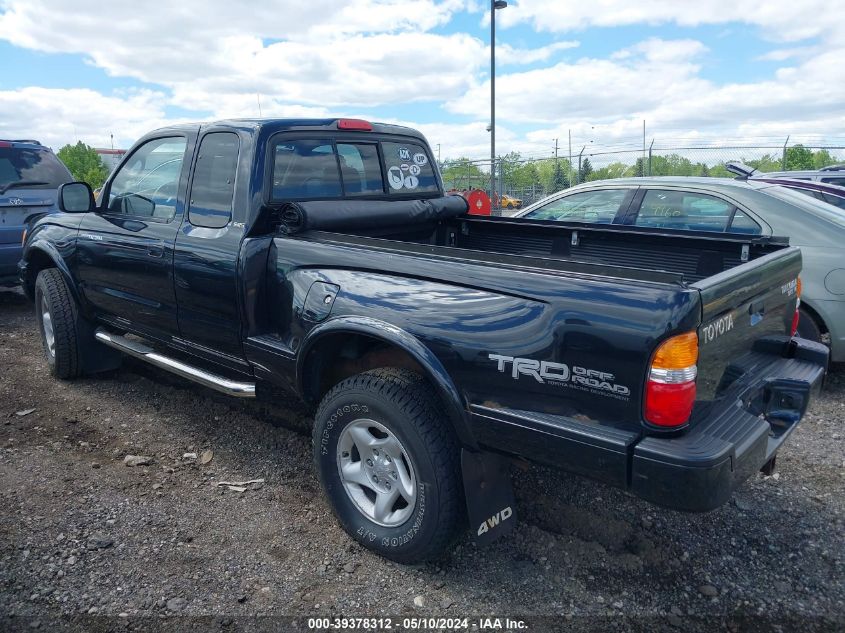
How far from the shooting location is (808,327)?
476 cm

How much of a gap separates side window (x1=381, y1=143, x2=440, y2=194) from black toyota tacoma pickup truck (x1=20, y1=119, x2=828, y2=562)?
0.05 ft

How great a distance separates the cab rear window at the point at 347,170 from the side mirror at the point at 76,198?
182 centimetres

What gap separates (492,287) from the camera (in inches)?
98.7

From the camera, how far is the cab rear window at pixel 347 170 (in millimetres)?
3678

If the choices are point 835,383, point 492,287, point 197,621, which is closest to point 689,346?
point 492,287

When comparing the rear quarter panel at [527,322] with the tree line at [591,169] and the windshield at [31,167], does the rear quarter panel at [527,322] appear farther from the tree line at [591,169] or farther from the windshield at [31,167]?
the tree line at [591,169]

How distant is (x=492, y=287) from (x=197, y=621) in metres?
1.75

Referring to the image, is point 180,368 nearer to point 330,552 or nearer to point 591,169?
point 330,552

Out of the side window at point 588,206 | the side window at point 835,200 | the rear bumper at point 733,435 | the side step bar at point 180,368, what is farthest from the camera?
the side window at point 835,200

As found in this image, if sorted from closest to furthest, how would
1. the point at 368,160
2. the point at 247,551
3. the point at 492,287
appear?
the point at 492,287 < the point at 247,551 < the point at 368,160

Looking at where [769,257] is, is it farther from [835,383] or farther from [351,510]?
[835,383]

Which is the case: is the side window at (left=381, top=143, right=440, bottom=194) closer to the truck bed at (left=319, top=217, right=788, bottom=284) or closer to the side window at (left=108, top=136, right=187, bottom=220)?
the truck bed at (left=319, top=217, right=788, bottom=284)

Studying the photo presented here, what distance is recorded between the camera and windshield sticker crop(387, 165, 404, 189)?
14.1ft

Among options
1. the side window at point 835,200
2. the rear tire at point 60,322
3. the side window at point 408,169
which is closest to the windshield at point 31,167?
the rear tire at point 60,322
